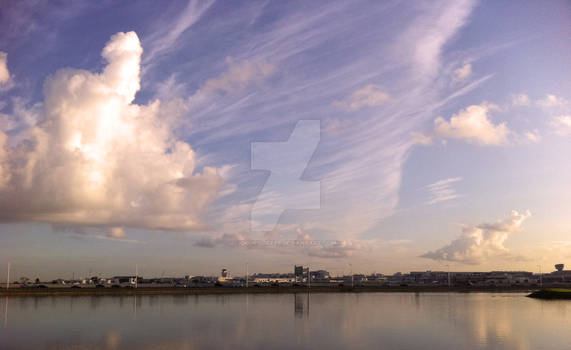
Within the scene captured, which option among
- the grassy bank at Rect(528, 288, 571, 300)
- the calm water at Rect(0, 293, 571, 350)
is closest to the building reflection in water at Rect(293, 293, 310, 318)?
the calm water at Rect(0, 293, 571, 350)

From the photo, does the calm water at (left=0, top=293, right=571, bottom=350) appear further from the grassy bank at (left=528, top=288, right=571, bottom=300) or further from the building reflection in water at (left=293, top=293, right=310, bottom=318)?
the grassy bank at (left=528, top=288, right=571, bottom=300)

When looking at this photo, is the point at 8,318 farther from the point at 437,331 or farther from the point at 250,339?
the point at 437,331

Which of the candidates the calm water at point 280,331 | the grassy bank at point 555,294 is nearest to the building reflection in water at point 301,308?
the calm water at point 280,331

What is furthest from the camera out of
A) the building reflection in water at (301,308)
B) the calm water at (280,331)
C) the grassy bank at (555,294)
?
the grassy bank at (555,294)

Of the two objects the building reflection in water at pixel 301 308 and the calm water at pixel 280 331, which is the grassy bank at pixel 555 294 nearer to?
the calm water at pixel 280 331

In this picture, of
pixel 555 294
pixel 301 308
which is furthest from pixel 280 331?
pixel 555 294

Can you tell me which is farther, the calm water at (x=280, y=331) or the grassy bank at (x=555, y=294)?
the grassy bank at (x=555, y=294)

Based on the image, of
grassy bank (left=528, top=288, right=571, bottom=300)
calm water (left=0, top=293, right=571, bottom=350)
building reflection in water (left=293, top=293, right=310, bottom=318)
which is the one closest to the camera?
calm water (left=0, top=293, right=571, bottom=350)

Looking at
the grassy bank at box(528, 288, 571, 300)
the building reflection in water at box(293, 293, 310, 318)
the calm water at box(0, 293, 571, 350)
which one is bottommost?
the grassy bank at box(528, 288, 571, 300)

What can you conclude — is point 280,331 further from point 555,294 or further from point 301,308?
point 555,294

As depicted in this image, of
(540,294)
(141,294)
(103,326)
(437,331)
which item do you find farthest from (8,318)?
(540,294)

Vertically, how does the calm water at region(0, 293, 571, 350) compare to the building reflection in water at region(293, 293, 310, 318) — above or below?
above

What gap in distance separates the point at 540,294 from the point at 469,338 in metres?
99.4

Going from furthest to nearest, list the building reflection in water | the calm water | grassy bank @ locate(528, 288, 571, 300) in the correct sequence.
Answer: grassy bank @ locate(528, 288, 571, 300) → the building reflection in water → the calm water
